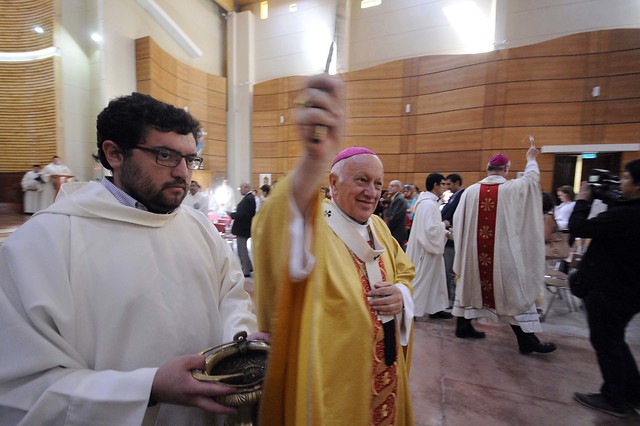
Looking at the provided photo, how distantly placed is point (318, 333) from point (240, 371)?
0.94 feet

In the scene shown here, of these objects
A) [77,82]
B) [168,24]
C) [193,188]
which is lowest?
[193,188]

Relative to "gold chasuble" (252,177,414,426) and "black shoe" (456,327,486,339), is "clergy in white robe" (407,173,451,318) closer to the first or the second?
"black shoe" (456,327,486,339)

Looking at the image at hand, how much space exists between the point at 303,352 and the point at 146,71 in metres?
11.4

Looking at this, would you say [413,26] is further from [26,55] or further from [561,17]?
[26,55]

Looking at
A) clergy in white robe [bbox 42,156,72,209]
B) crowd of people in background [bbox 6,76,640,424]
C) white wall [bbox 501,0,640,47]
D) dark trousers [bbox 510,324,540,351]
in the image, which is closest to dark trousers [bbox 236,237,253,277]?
dark trousers [bbox 510,324,540,351]

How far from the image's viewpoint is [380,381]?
1301mm

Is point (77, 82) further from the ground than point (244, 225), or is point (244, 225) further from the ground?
point (77, 82)

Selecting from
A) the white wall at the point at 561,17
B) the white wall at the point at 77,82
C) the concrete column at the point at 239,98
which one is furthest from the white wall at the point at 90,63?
the white wall at the point at 561,17

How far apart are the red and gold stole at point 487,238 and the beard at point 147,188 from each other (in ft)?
10.9

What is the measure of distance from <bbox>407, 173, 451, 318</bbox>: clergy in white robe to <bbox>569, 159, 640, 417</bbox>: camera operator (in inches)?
63.2

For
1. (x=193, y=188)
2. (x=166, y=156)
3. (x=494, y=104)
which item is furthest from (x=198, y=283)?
(x=494, y=104)

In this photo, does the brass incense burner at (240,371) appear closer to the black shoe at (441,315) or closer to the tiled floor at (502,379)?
the tiled floor at (502,379)

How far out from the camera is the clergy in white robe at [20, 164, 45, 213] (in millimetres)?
7398

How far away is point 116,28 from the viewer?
9.16 metres
